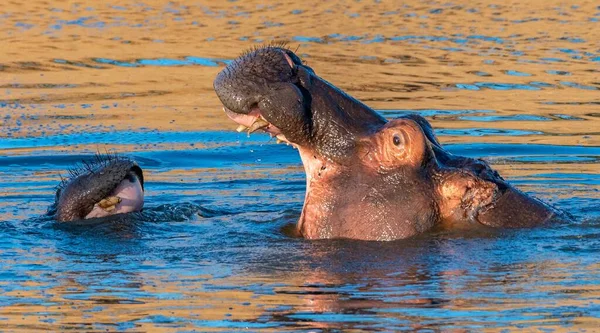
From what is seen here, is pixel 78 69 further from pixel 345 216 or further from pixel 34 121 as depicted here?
pixel 345 216

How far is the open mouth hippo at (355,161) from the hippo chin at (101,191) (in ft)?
4.19

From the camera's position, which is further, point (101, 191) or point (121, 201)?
point (121, 201)

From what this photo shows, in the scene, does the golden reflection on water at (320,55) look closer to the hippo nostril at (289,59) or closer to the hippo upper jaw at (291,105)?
the hippo upper jaw at (291,105)

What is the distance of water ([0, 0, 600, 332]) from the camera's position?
6.60m

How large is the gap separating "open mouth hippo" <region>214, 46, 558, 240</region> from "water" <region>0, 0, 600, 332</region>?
0.15 meters

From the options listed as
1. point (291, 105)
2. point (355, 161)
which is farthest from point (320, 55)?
point (291, 105)

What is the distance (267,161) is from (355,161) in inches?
179

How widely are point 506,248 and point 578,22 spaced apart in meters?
13.0

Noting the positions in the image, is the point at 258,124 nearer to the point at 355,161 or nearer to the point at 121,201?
the point at 355,161

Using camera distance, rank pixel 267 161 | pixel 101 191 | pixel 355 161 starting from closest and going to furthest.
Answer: pixel 355 161 → pixel 101 191 → pixel 267 161

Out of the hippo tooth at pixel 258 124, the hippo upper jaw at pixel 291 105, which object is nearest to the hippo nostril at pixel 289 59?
the hippo upper jaw at pixel 291 105

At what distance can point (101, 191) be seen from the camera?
8.62m

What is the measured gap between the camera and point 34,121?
44.5 ft

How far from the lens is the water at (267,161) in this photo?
21.7 ft
